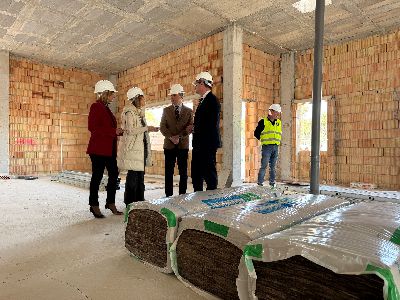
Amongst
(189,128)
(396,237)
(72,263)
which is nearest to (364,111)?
(189,128)

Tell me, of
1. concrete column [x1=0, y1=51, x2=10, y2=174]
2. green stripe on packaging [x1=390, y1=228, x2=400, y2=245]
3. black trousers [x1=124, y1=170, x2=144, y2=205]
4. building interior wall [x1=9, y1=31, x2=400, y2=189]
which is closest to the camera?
green stripe on packaging [x1=390, y1=228, x2=400, y2=245]

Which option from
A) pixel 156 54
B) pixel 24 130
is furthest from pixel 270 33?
pixel 24 130

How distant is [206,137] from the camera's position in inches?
144

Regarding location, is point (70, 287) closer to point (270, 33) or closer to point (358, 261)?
point (358, 261)

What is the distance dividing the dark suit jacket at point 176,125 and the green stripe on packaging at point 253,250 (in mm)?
2931

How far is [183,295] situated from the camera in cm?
177

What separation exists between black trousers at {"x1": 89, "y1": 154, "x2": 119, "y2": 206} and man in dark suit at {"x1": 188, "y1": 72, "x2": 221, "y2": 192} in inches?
41.3

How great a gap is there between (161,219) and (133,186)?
5.58 feet

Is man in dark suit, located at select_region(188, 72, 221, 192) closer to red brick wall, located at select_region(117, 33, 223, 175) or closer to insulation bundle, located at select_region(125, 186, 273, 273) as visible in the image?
insulation bundle, located at select_region(125, 186, 273, 273)

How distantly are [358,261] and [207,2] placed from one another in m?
5.69

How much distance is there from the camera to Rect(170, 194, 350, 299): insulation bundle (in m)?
1.65

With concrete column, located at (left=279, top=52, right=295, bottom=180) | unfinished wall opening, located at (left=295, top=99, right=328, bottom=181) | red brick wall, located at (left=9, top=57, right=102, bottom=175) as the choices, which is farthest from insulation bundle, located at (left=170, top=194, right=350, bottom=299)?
red brick wall, located at (left=9, top=57, right=102, bottom=175)

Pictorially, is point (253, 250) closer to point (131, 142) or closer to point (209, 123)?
point (209, 123)

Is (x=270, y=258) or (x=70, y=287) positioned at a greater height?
(x=270, y=258)
